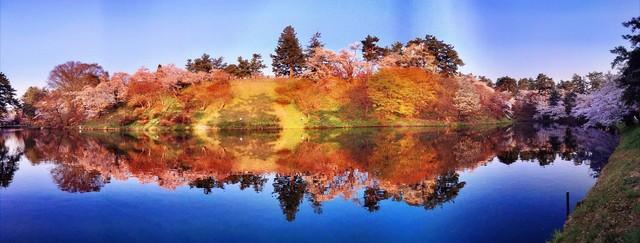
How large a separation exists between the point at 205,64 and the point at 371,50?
3718 centimetres

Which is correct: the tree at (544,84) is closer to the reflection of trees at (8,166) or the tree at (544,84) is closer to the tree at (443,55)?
the tree at (443,55)

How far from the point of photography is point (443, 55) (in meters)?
92.1

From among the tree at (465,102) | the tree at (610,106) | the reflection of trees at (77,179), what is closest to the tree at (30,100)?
the reflection of trees at (77,179)

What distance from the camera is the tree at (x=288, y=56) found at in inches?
3484

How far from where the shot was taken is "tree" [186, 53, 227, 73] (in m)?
91.1

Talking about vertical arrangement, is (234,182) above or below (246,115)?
below

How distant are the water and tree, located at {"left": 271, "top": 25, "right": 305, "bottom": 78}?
58.6 m

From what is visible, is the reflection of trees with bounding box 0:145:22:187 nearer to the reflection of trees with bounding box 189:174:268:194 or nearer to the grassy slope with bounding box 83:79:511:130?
the reflection of trees with bounding box 189:174:268:194

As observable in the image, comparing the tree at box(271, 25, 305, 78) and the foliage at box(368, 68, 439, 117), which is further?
the tree at box(271, 25, 305, 78)

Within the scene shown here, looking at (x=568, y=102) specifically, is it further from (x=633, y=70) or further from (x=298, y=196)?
(x=298, y=196)

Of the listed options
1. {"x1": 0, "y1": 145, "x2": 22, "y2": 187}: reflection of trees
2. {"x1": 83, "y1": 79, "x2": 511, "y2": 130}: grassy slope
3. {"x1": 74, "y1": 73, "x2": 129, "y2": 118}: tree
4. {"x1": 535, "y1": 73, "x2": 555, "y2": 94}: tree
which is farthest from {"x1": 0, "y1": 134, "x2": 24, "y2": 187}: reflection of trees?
{"x1": 535, "y1": 73, "x2": 555, "y2": 94}: tree

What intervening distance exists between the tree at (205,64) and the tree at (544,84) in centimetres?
8491

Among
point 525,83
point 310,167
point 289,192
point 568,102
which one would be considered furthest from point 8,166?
point 525,83

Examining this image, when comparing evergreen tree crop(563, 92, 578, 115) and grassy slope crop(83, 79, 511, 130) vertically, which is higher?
evergreen tree crop(563, 92, 578, 115)
